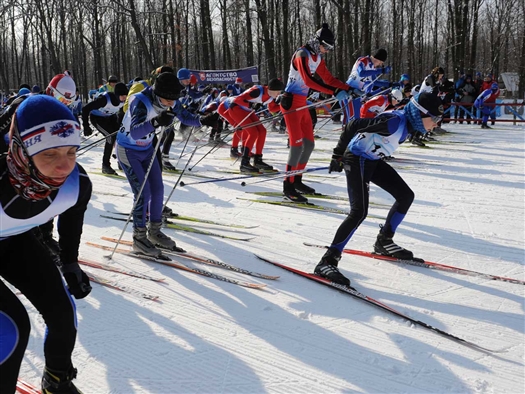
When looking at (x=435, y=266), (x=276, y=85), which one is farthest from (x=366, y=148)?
(x=276, y=85)

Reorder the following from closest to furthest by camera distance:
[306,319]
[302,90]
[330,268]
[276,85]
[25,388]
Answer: [25,388] < [306,319] < [330,268] < [302,90] < [276,85]

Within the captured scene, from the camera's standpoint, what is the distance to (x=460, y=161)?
9383 mm

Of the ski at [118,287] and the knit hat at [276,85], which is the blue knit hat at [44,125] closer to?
the ski at [118,287]

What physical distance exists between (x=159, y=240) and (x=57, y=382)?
241 centimetres

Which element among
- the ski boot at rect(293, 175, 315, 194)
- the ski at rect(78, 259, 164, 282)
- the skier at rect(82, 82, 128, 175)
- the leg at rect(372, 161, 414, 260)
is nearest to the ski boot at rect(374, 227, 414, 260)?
the leg at rect(372, 161, 414, 260)

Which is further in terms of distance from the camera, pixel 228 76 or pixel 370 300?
pixel 228 76

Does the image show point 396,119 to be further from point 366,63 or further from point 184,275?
point 366,63

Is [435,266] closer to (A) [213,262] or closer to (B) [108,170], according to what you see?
(A) [213,262]

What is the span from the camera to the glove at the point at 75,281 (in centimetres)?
220

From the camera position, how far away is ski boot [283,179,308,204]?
6.26m

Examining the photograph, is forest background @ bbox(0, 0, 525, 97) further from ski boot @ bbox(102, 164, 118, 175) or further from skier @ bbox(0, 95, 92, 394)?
skier @ bbox(0, 95, 92, 394)

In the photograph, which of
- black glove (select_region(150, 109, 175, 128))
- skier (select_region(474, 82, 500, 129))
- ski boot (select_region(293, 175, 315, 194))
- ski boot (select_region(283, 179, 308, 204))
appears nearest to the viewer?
black glove (select_region(150, 109, 175, 128))

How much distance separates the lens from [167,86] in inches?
154

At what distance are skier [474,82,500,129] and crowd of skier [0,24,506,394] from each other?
766 centimetres
